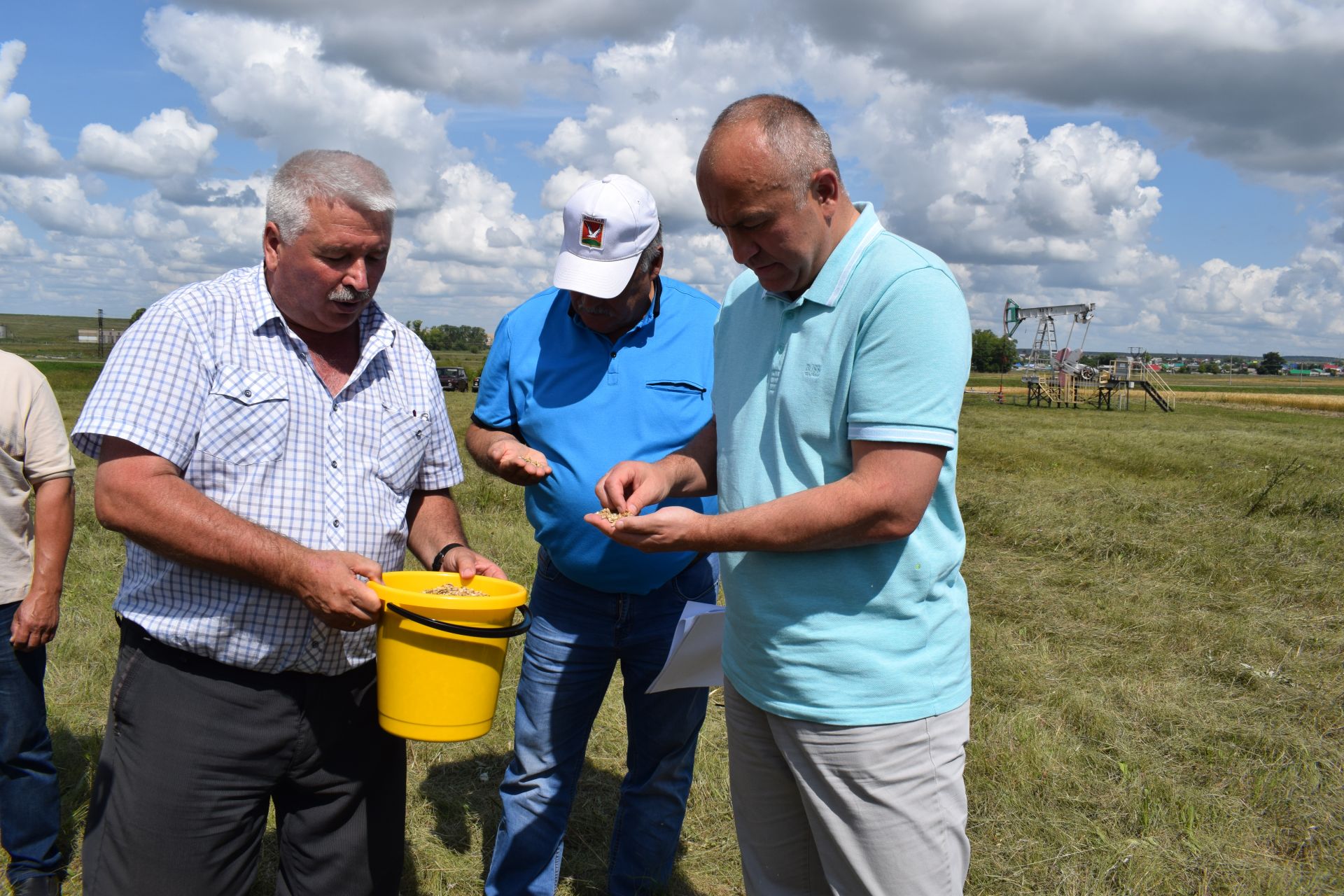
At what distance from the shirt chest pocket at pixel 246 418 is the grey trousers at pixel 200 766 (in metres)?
0.47

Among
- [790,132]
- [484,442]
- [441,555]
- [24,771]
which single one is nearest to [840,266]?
[790,132]

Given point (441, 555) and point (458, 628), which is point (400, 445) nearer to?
point (441, 555)

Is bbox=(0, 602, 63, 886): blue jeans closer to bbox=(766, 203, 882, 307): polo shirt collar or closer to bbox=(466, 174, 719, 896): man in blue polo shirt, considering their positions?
bbox=(466, 174, 719, 896): man in blue polo shirt

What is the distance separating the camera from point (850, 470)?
1.90 metres

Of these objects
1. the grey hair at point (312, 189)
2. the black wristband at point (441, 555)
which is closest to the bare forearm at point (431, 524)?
the black wristband at point (441, 555)

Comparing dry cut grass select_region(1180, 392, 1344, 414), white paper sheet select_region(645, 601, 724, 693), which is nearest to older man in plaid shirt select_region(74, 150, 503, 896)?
white paper sheet select_region(645, 601, 724, 693)

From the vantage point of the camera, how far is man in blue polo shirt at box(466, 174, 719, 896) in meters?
2.82

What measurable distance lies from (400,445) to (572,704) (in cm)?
110

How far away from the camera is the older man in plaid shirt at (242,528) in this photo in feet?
6.32

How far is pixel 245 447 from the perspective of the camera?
6.72 feet

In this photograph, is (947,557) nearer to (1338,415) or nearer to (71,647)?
(71,647)

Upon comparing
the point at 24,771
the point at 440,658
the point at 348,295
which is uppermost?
the point at 348,295

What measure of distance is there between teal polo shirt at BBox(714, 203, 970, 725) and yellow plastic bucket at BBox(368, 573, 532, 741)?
1.81 ft

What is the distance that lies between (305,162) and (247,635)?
1047 millimetres
